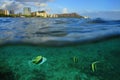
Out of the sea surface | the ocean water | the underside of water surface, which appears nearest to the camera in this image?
the underside of water surface

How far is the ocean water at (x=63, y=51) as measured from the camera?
9969mm

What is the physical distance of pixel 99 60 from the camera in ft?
36.6

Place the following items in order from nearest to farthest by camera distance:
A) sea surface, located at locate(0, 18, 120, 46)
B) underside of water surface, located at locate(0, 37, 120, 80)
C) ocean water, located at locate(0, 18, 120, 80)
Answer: underside of water surface, located at locate(0, 37, 120, 80) < ocean water, located at locate(0, 18, 120, 80) < sea surface, located at locate(0, 18, 120, 46)

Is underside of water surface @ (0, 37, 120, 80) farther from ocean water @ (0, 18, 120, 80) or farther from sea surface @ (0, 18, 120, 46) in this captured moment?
sea surface @ (0, 18, 120, 46)

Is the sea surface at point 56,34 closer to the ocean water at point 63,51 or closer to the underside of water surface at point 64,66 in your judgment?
the ocean water at point 63,51

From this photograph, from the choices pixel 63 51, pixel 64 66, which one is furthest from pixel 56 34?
pixel 64 66

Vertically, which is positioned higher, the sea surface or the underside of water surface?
the sea surface

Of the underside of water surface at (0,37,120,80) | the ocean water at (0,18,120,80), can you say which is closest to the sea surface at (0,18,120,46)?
the ocean water at (0,18,120,80)

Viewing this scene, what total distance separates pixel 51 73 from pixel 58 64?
708 mm

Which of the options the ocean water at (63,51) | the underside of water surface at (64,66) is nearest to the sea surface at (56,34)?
the ocean water at (63,51)

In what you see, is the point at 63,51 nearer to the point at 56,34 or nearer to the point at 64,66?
the point at 56,34

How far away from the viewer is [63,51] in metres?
12.8

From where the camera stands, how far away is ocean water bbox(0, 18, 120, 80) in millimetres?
9969

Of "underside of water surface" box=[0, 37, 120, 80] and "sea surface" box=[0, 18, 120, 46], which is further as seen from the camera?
"sea surface" box=[0, 18, 120, 46]
